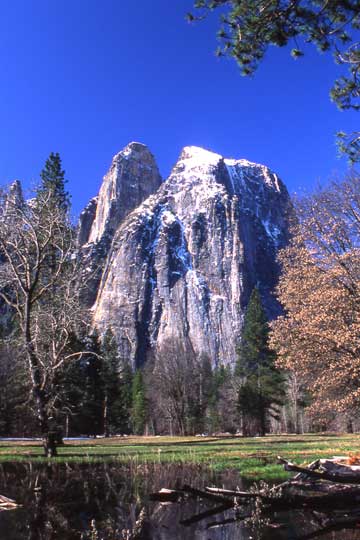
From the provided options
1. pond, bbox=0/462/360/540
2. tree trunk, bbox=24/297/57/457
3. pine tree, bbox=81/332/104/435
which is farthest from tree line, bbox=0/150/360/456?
pine tree, bbox=81/332/104/435

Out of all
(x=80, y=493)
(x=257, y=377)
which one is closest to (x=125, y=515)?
(x=80, y=493)

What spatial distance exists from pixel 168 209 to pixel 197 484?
16959cm

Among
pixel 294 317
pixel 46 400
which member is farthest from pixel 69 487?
pixel 294 317

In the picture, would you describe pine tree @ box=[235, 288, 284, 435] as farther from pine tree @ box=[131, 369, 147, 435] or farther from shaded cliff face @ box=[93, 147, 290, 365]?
shaded cliff face @ box=[93, 147, 290, 365]

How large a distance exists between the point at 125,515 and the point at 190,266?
523 feet

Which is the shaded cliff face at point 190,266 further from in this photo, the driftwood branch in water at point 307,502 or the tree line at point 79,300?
the driftwood branch in water at point 307,502

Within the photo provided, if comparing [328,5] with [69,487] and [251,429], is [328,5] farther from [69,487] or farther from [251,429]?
[251,429]

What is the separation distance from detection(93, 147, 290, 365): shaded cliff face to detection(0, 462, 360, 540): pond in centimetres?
13973

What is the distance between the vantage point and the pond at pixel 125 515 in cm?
517

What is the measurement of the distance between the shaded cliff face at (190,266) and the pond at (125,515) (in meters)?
140

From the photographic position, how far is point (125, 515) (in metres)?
6.18

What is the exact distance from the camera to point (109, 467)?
39.1 ft

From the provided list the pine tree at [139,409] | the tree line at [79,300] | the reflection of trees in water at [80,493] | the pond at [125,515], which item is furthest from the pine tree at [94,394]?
the pond at [125,515]

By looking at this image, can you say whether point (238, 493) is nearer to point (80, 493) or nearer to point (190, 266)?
point (80, 493)
